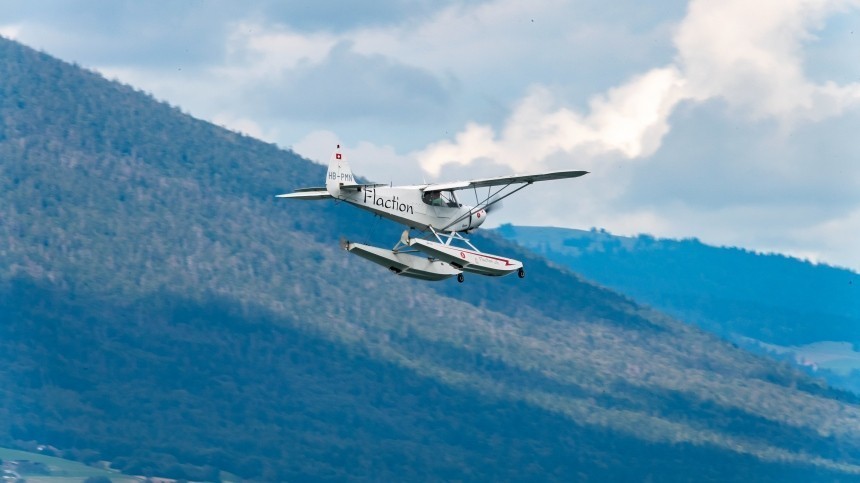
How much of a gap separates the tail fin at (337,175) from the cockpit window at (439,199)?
4790 mm

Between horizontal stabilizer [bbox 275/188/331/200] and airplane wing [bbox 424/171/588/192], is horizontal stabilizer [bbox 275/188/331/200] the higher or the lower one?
the lower one

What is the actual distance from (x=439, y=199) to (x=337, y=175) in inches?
259

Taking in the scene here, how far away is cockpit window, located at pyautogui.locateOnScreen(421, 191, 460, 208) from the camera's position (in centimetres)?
9469

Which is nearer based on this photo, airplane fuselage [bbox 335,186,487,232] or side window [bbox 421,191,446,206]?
airplane fuselage [bbox 335,186,487,232]

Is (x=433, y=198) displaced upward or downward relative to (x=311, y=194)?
upward

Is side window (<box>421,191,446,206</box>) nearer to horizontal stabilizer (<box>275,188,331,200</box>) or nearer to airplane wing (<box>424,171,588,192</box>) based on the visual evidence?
airplane wing (<box>424,171,588,192</box>)

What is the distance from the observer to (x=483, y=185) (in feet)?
311

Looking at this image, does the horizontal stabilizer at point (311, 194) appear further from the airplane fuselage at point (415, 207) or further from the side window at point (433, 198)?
the side window at point (433, 198)

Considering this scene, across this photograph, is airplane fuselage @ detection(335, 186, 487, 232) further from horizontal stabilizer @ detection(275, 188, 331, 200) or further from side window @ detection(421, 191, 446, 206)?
horizontal stabilizer @ detection(275, 188, 331, 200)

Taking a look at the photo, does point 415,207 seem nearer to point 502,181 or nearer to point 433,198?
point 433,198

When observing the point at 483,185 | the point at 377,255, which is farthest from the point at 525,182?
the point at 377,255

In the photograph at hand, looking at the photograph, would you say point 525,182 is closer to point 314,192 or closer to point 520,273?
point 520,273

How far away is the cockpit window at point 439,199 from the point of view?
94688 mm

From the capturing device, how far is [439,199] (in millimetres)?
95188
